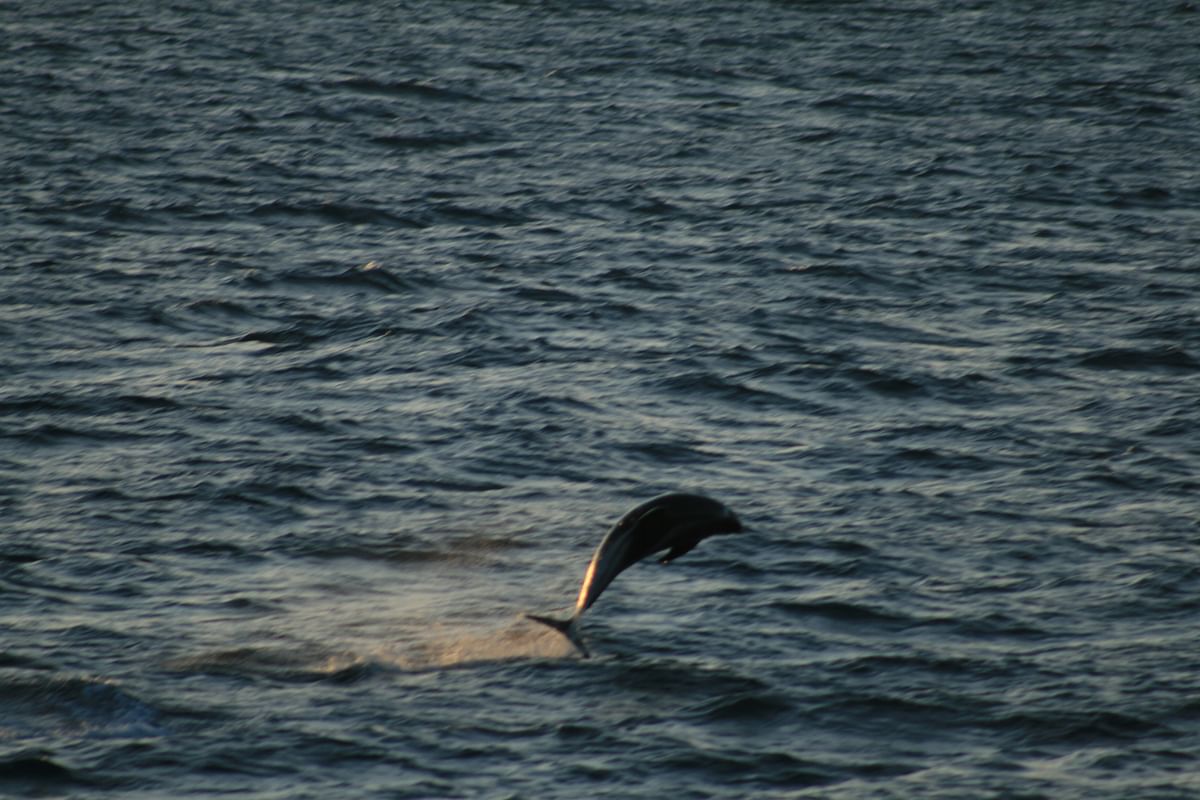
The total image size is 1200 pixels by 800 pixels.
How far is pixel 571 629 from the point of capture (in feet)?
47.6

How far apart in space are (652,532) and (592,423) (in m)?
5.92

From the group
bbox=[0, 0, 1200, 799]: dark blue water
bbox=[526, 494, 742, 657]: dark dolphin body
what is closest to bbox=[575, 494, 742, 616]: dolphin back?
bbox=[526, 494, 742, 657]: dark dolphin body

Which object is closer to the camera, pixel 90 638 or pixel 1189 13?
pixel 90 638

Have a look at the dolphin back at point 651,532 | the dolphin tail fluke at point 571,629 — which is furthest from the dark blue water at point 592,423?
the dolphin back at point 651,532

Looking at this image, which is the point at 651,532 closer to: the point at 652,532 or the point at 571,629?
the point at 652,532

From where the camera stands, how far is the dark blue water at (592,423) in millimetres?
13062

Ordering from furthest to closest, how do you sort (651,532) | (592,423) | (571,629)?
1. (592,423)
2. (571,629)
3. (651,532)

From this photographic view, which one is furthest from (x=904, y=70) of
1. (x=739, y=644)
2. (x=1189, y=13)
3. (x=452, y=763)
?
(x=452, y=763)

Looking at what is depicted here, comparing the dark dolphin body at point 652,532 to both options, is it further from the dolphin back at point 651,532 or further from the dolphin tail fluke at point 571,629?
the dolphin tail fluke at point 571,629

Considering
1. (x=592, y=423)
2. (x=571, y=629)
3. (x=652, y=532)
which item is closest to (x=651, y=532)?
(x=652, y=532)

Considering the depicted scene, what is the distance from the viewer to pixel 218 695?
13.3 m

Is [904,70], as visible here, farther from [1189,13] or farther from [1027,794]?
[1027,794]

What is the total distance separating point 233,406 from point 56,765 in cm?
739

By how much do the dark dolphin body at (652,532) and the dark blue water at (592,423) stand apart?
98 centimetres
